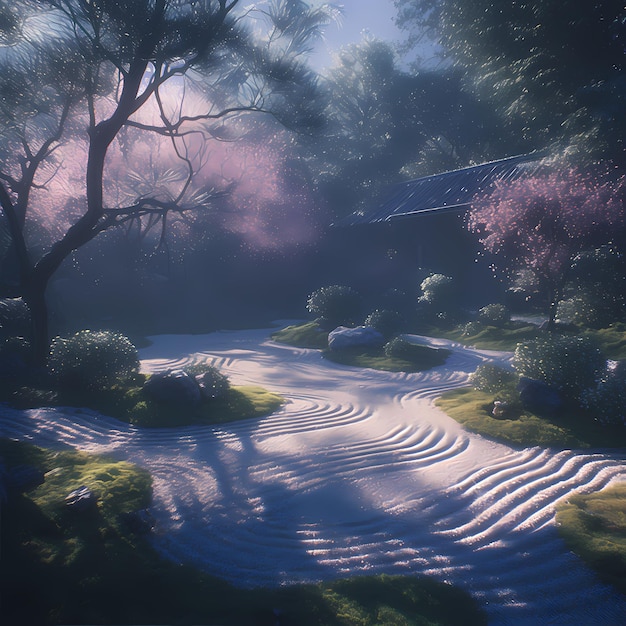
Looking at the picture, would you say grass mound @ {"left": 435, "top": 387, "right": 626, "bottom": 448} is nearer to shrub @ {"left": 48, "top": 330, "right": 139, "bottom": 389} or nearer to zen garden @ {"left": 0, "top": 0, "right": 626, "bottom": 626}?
zen garden @ {"left": 0, "top": 0, "right": 626, "bottom": 626}

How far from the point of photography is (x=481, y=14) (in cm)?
1259

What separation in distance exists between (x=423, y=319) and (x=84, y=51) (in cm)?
1300

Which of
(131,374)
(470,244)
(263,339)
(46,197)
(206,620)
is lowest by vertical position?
(206,620)

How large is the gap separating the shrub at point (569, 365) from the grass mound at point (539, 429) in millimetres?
563

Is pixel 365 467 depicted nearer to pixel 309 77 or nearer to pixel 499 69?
pixel 309 77

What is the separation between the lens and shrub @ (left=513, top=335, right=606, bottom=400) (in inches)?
277

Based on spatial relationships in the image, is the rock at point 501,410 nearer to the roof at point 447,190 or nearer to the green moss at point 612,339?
the green moss at point 612,339

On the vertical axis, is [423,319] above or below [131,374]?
above

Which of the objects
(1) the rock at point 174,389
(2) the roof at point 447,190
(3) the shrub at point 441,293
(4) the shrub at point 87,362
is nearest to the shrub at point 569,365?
(1) the rock at point 174,389

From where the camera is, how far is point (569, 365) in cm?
707

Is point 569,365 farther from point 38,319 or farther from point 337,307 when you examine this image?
point 38,319

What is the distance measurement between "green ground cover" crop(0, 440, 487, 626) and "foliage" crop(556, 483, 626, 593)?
1.18 meters

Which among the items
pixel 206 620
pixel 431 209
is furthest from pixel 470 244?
pixel 206 620

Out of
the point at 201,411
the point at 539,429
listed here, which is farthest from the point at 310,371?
the point at 539,429
